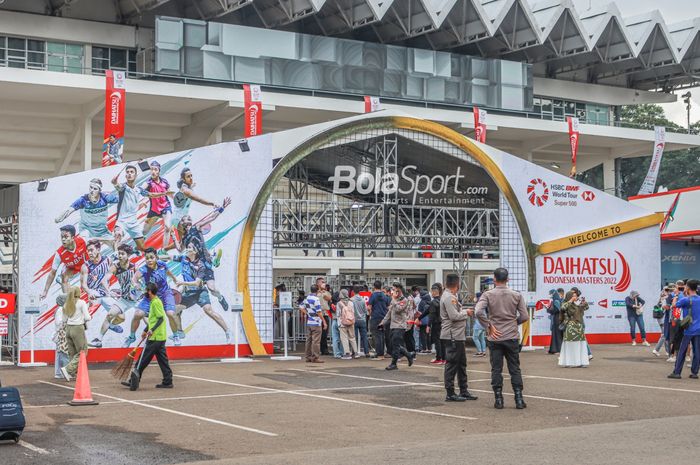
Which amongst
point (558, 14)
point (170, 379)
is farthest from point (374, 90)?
point (170, 379)

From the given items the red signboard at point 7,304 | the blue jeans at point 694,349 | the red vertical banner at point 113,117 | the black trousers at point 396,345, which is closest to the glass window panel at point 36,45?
the red vertical banner at point 113,117

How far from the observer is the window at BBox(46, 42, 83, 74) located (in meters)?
37.5

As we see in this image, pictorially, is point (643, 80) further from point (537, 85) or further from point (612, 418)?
point (612, 418)

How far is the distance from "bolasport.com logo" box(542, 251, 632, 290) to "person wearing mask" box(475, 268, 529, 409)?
13484 mm

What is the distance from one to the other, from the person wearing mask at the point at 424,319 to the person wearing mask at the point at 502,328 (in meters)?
9.37

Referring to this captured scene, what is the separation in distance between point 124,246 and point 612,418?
12.1 m

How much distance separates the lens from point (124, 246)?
68.1ft

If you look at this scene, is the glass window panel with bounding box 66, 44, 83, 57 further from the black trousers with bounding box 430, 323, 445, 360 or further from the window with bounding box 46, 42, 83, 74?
the black trousers with bounding box 430, 323, 445, 360

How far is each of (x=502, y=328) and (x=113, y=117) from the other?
25.3 meters

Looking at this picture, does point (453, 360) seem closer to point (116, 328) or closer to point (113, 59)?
point (116, 328)

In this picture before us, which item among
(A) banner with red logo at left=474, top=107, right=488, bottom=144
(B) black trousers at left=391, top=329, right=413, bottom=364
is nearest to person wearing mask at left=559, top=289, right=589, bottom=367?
(B) black trousers at left=391, top=329, right=413, bottom=364

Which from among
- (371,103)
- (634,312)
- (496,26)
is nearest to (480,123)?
(496,26)

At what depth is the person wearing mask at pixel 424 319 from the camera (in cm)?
2233

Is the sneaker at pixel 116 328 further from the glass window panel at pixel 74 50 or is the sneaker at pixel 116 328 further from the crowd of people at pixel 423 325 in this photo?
the glass window panel at pixel 74 50
